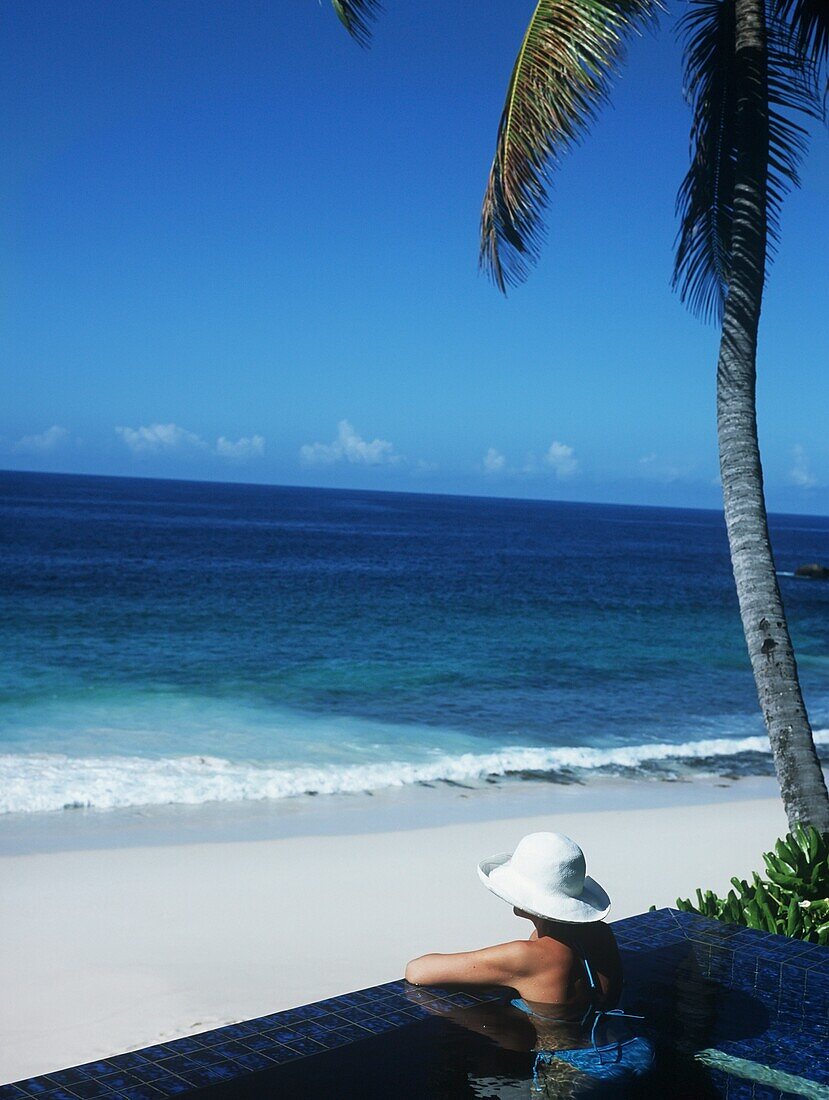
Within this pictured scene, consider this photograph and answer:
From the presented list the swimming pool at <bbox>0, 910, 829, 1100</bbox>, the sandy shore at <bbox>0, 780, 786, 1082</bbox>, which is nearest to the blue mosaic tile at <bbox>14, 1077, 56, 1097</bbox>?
the swimming pool at <bbox>0, 910, 829, 1100</bbox>

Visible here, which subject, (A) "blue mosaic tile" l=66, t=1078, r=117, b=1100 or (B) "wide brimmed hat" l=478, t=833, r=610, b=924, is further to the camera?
(B) "wide brimmed hat" l=478, t=833, r=610, b=924

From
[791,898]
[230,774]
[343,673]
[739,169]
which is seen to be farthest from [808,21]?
[343,673]

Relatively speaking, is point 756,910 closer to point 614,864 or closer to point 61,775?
point 614,864

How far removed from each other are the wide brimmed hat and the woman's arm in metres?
0.23

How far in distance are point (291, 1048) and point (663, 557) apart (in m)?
78.8

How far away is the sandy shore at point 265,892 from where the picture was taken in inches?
247

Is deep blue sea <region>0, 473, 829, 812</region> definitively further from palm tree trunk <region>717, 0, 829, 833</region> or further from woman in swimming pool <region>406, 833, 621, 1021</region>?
Answer: woman in swimming pool <region>406, 833, 621, 1021</region>

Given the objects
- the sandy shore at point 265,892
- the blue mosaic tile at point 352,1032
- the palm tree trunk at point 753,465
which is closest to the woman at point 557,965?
the blue mosaic tile at point 352,1032

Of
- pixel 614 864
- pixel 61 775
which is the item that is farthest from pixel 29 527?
pixel 614 864

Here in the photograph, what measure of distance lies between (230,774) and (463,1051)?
10.0 meters

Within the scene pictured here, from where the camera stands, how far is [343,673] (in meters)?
23.9

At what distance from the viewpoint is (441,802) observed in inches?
485

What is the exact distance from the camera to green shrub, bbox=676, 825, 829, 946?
5840mm

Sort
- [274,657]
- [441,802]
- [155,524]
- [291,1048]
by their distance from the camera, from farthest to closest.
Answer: [155,524], [274,657], [441,802], [291,1048]
